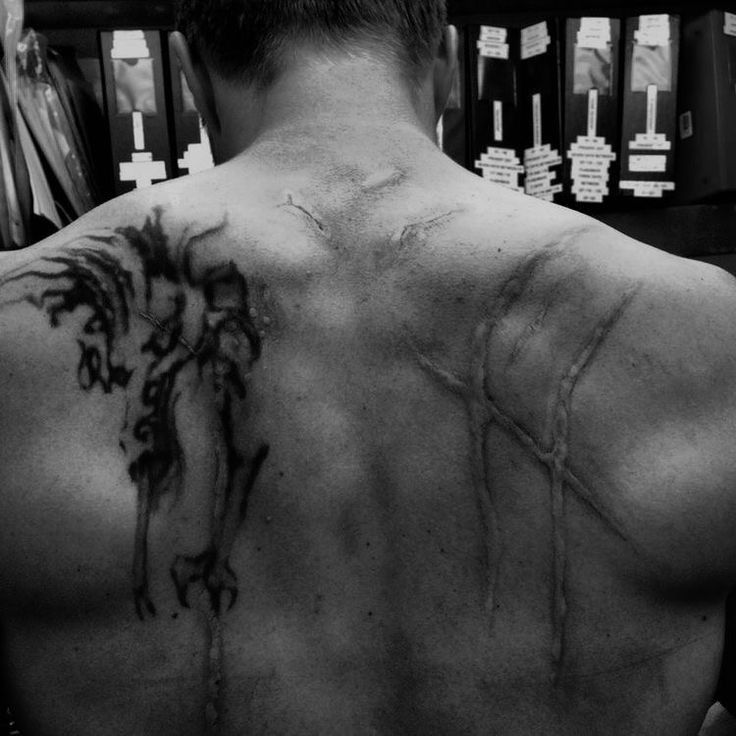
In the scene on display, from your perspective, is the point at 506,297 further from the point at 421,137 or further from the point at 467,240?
the point at 421,137

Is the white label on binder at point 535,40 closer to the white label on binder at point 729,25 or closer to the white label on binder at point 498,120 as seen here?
the white label on binder at point 498,120

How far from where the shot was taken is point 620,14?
7.44 feet

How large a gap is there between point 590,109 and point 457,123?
0.27 meters

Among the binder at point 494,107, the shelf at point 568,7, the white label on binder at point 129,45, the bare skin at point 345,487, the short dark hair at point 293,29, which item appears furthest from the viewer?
the shelf at point 568,7

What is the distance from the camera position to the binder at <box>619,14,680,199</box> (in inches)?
78.8

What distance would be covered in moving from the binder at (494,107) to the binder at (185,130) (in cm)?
55

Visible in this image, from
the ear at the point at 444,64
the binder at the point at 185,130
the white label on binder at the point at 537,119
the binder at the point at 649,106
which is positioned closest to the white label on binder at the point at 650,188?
the binder at the point at 649,106

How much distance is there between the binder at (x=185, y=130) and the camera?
1.90 meters

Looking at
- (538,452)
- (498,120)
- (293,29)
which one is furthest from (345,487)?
(498,120)

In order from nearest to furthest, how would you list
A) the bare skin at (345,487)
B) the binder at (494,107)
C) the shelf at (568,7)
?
the bare skin at (345,487)
the binder at (494,107)
the shelf at (568,7)

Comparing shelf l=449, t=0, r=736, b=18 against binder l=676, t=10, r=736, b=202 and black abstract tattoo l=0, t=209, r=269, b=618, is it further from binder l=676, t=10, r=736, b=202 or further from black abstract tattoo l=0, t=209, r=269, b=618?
black abstract tattoo l=0, t=209, r=269, b=618

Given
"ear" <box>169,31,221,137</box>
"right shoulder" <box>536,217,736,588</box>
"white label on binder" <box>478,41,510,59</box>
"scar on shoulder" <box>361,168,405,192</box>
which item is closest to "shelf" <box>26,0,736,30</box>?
"white label on binder" <box>478,41,510,59</box>

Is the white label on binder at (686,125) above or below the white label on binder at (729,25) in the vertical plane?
below

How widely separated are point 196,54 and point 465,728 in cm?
76
